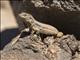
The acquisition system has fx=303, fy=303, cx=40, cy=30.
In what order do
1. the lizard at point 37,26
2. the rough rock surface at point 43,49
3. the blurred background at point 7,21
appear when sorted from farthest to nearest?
1. the blurred background at point 7,21
2. the lizard at point 37,26
3. the rough rock surface at point 43,49

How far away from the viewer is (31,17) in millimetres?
4148

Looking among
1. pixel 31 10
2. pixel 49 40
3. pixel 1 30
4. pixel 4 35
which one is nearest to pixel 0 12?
pixel 1 30

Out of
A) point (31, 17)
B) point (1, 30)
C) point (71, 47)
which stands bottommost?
point (1, 30)

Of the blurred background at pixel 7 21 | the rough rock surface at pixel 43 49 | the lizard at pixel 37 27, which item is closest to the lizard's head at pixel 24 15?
the lizard at pixel 37 27

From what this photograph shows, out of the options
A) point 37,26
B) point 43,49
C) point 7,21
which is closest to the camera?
point 43,49

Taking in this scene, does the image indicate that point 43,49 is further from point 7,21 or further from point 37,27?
point 7,21

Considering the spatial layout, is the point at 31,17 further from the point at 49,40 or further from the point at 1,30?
the point at 1,30

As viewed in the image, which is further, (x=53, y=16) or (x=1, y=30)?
(x=1, y=30)

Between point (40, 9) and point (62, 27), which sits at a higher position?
point (40, 9)

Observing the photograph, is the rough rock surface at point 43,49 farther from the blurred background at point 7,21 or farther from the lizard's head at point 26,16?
the blurred background at point 7,21

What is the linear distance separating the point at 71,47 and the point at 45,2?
68 centimetres

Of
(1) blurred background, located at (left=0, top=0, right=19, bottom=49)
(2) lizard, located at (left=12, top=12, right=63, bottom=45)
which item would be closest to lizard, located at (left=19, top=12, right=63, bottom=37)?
(2) lizard, located at (left=12, top=12, right=63, bottom=45)

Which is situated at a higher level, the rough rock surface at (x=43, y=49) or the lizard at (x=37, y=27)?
the lizard at (x=37, y=27)

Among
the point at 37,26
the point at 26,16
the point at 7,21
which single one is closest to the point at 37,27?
the point at 37,26
